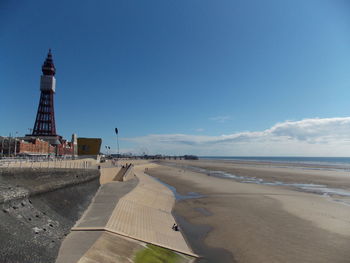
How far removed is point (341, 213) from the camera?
2011cm

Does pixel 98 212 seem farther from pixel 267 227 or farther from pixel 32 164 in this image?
pixel 32 164

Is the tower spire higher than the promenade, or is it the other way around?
the tower spire

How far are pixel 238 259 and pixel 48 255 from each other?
29.6 ft

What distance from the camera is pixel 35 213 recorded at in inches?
411

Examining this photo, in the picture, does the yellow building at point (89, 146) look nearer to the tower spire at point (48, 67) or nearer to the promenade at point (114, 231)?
the tower spire at point (48, 67)

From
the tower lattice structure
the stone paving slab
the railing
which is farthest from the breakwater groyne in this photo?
the tower lattice structure

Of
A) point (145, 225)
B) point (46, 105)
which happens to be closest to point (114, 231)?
point (145, 225)

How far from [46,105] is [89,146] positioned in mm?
18546

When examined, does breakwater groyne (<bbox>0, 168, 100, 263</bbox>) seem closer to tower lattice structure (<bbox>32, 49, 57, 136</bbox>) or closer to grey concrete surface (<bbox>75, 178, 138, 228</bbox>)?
grey concrete surface (<bbox>75, 178, 138, 228</bbox>)

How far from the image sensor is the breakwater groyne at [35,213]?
7652mm

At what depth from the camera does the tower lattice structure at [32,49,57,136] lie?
215 feet

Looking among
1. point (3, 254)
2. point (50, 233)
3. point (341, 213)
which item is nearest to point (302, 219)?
point (341, 213)

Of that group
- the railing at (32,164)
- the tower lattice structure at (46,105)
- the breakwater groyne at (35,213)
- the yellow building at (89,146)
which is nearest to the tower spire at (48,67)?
the tower lattice structure at (46,105)

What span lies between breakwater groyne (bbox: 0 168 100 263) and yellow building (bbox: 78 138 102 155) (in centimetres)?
6113
